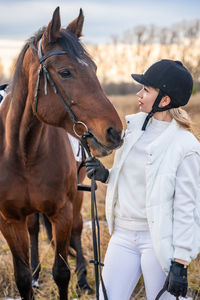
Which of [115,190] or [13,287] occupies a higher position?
[115,190]

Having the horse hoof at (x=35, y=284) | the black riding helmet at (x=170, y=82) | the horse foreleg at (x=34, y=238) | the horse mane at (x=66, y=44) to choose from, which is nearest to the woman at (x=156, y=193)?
the black riding helmet at (x=170, y=82)

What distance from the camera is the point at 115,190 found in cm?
225

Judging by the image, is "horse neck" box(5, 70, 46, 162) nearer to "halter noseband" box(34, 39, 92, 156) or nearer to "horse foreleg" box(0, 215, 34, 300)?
"halter noseband" box(34, 39, 92, 156)

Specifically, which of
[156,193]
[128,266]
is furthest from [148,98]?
[128,266]

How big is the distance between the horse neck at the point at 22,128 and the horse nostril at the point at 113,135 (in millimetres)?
856

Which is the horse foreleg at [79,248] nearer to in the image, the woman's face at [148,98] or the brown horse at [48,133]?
the brown horse at [48,133]

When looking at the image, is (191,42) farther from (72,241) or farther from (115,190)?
(115,190)

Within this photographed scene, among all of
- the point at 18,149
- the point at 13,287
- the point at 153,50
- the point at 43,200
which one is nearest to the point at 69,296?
the point at 13,287

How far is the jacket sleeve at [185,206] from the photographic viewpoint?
76.6 inches

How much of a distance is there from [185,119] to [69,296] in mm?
2343

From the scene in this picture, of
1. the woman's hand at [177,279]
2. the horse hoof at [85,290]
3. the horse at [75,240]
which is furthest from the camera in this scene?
the horse at [75,240]

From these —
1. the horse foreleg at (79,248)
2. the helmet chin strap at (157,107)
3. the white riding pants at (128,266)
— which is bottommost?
the horse foreleg at (79,248)

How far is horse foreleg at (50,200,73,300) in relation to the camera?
120 inches

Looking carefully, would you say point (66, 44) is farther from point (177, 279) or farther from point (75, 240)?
point (75, 240)
